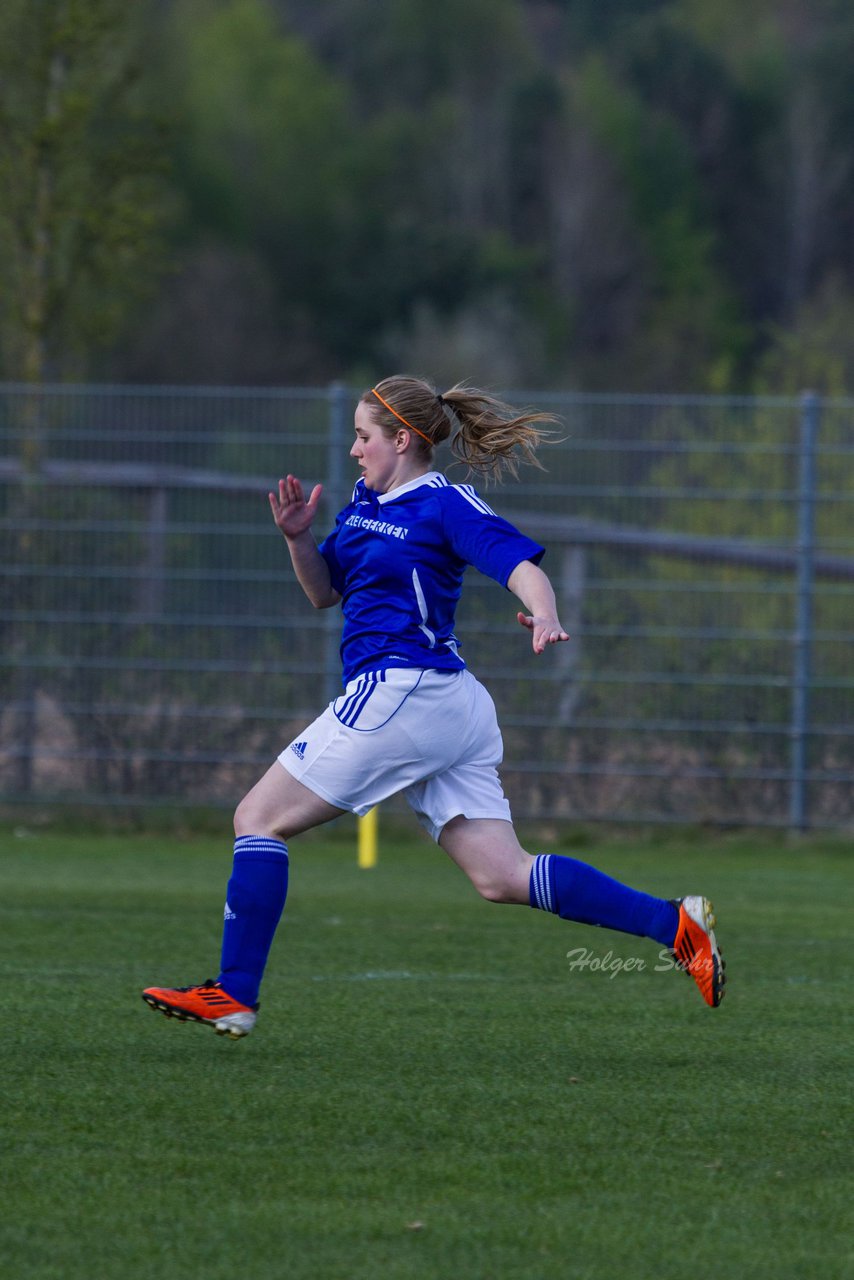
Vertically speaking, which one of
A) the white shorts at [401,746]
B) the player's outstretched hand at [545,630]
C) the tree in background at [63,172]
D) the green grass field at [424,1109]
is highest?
the tree in background at [63,172]

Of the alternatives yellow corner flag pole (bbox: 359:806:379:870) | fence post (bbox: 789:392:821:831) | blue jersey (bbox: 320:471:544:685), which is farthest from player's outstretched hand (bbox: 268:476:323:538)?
fence post (bbox: 789:392:821:831)

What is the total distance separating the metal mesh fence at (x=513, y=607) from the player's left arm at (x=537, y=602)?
665cm

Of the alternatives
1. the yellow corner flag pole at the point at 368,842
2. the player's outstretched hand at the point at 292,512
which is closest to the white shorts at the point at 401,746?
the player's outstretched hand at the point at 292,512

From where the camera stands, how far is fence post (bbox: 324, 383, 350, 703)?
39.3ft

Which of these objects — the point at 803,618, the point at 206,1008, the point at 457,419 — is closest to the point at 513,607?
the point at 803,618

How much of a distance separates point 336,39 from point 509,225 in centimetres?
1662

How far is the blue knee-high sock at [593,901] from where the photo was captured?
5223mm

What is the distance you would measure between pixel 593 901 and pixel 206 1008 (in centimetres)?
104

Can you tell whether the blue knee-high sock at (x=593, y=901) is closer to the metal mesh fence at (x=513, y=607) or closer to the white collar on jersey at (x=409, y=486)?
the white collar on jersey at (x=409, y=486)

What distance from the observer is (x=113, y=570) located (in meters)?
12.3

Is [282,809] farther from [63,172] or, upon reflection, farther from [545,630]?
[63,172]

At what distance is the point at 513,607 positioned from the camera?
11969mm

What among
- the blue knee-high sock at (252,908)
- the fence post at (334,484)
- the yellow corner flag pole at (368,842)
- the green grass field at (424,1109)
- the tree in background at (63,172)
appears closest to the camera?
the green grass field at (424,1109)

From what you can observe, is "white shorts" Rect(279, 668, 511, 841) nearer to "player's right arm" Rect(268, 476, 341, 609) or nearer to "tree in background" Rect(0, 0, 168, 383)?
"player's right arm" Rect(268, 476, 341, 609)
